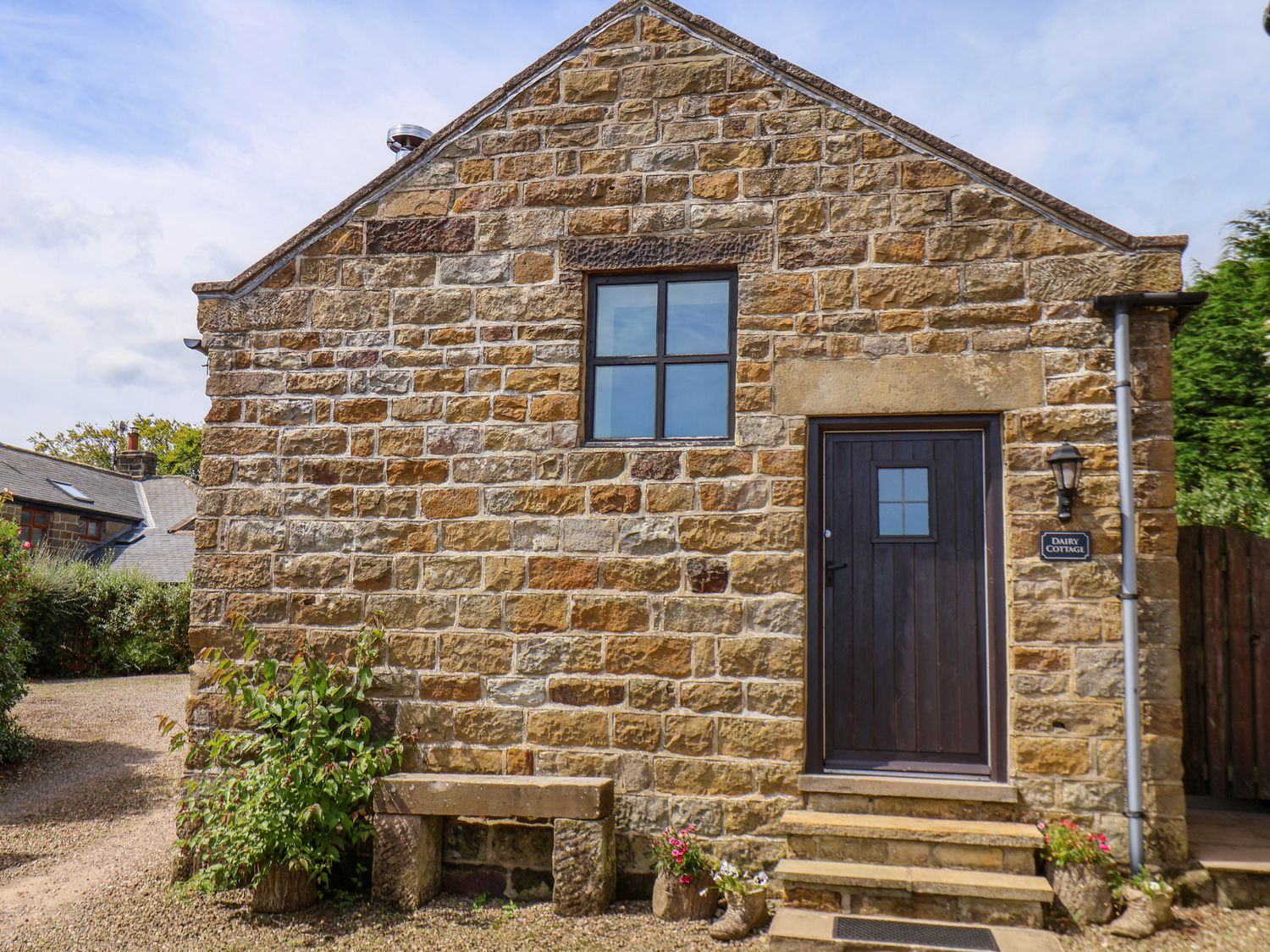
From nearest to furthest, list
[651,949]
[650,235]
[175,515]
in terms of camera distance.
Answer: [651,949]
[650,235]
[175,515]

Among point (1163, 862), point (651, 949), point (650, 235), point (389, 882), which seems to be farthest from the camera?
point (650, 235)

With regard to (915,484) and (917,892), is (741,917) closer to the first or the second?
(917,892)

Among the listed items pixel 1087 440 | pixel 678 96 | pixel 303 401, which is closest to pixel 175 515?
pixel 303 401

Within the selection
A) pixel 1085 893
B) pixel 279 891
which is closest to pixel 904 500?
pixel 1085 893

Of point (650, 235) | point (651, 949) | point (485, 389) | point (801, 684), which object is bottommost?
point (651, 949)

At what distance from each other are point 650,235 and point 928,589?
2.79 metres

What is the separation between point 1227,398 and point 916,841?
672 centimetres

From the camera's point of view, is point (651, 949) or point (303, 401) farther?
point (303, 401)

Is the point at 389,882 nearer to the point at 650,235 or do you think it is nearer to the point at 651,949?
the point at 651,949

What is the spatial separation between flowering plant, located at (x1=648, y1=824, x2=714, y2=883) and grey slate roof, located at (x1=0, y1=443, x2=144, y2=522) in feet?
65.5

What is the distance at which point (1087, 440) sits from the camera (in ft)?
17.1

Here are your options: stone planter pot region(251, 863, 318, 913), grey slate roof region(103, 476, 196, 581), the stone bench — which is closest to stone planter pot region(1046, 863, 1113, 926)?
the stone bench

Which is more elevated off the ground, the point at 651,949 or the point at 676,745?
the point at 676,745

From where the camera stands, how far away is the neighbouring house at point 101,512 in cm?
2148
